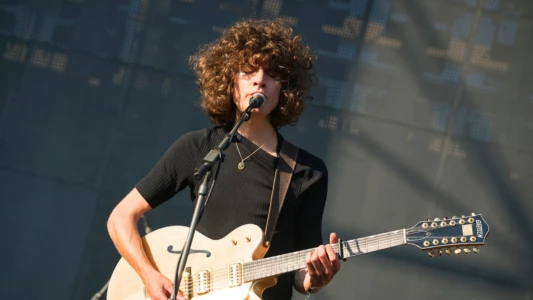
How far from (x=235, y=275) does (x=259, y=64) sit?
864mm

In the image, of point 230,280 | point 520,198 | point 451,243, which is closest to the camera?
point 451,243

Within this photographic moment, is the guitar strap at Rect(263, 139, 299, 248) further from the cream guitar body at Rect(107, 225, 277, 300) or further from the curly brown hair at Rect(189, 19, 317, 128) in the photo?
the curly brown hair at Rect(189, 19, 317, 128)

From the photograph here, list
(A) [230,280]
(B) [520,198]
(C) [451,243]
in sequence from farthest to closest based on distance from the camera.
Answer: (B) [520,198], (A) [230,280], (C) [451,243]

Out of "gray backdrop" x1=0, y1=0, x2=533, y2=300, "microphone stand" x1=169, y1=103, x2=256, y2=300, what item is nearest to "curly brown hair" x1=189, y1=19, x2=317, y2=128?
"microphone stand" x1=169, y1=103, x2=256, y2=300

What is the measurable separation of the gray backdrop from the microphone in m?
2.22

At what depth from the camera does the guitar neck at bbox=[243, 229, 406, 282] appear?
9.55 ft

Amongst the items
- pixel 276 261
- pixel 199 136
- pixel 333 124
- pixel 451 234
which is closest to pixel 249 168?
pixel 199 136

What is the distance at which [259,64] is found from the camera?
3.26 meters

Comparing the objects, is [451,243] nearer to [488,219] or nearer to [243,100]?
[243,100]

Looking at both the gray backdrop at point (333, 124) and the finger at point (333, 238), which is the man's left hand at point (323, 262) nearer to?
the finger at point (333, 238)

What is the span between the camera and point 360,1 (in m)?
5.32

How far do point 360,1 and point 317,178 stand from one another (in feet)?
7.90

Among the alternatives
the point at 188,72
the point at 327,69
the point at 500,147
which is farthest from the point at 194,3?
the point at 500,147

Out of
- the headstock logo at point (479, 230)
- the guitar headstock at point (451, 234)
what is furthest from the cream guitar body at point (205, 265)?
the headstock logo at point (479, 230)
